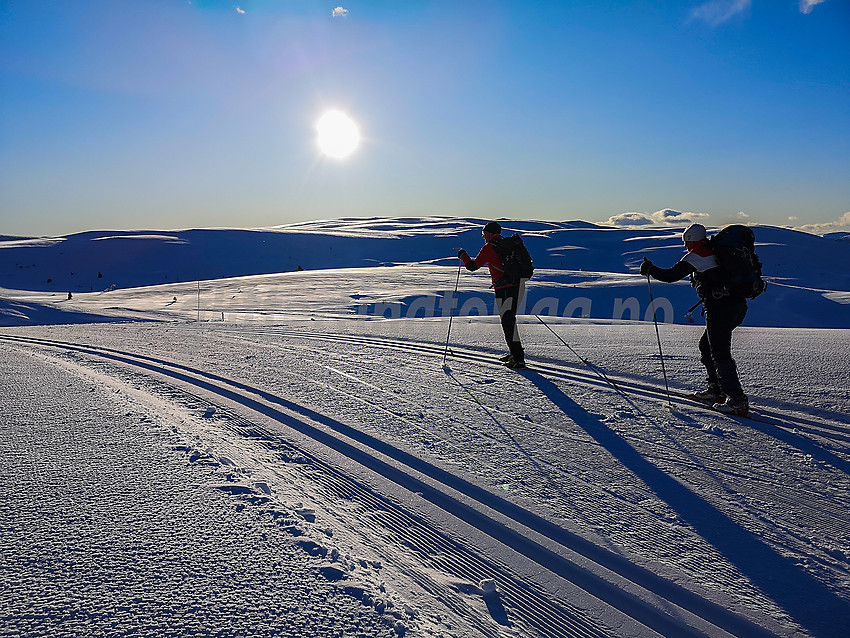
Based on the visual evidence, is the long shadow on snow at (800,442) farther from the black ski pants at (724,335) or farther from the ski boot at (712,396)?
the ski boot at (712,396)

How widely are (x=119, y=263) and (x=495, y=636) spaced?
46.4 metres

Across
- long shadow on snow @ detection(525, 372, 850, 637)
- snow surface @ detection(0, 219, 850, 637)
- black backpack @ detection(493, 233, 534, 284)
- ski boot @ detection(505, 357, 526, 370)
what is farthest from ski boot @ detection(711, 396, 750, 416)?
black backpack @ detection(493, 233, 534, 284)

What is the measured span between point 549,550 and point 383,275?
24.1 meters

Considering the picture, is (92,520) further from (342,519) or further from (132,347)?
(132,347)

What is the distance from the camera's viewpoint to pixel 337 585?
2197mm

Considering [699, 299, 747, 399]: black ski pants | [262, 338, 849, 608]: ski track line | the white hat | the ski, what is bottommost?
[262, 338, 849, 608]: ski track line

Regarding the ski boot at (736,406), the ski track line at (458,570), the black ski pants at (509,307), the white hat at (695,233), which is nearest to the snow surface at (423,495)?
the ski track line at (458,570)

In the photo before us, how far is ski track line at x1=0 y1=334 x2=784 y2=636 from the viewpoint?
6.88ft

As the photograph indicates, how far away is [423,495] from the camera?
10.2ft

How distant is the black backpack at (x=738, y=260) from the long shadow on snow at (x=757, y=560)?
188 centimetres

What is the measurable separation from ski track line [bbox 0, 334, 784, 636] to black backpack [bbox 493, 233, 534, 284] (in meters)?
3.36

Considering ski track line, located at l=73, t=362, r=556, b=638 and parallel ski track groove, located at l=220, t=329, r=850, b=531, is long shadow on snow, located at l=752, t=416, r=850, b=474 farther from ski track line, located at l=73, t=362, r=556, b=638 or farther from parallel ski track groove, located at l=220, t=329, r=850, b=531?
ski track line, located at l=73, t=362, r=556, b=638

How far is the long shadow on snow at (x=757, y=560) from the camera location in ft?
6.89

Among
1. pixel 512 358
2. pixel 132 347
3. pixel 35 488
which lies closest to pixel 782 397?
pixel 512 358
